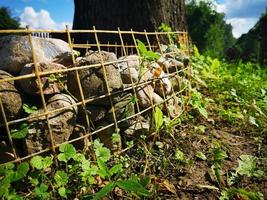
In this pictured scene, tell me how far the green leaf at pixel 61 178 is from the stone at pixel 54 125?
0.20 meters

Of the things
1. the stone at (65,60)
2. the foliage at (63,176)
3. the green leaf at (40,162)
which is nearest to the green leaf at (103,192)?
the foliage at (63,176)

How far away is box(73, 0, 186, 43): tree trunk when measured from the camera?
14.0ft

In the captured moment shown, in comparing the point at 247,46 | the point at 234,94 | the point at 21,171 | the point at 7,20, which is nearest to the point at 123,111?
the point at 21,171

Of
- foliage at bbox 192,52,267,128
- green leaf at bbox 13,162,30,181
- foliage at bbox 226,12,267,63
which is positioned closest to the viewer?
green leaf at bbox 13,162,30,181

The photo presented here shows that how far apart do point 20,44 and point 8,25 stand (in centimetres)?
1625

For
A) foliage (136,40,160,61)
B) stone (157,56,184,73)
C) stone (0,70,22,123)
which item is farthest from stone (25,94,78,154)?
stone (157,56,184,73)

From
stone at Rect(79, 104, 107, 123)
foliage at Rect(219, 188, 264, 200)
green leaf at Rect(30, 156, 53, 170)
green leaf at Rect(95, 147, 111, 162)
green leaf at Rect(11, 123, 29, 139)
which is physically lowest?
foliage at Rect(219, 188, 264, 200)

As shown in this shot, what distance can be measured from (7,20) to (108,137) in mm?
17012

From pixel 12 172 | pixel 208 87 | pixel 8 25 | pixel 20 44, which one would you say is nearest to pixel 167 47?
pixel 208 87

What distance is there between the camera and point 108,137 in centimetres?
242

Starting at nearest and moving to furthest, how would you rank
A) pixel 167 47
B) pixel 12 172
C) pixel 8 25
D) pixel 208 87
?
1. pixel 12 172
2. pixel 167 47
3. pixel 208 87
4. pixel 8 25

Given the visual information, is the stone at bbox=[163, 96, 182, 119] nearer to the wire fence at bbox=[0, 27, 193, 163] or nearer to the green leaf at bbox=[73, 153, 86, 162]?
the wire fence at bbox=[0, 27, 193, 163]

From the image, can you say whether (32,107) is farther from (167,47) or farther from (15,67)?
(167,47)

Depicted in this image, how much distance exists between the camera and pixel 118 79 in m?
2.47
